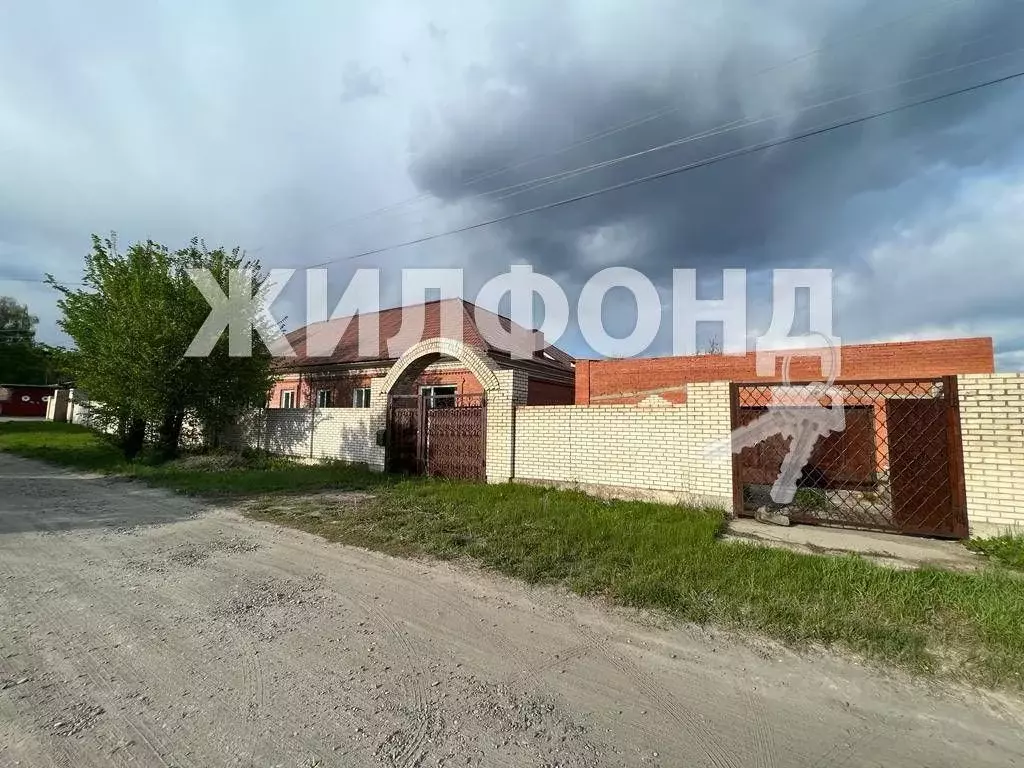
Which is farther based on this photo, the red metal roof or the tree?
the red metal roof

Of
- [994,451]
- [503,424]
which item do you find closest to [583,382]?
[503,424]

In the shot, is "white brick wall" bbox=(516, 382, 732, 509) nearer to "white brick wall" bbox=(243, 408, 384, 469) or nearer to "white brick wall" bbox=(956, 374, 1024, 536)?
"white brick wall" bbox=(956, 374, 1024, 536)

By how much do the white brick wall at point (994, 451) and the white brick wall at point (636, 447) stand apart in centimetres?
Answer: 253

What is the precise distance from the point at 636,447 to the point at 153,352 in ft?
38.0

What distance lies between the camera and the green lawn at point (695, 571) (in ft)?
10.4

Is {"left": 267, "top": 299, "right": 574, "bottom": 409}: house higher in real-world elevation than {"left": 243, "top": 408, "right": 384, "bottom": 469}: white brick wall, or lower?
higher

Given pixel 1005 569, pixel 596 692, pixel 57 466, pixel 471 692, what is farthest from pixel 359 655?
pixel 57 466

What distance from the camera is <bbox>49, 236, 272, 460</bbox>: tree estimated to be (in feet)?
38.5

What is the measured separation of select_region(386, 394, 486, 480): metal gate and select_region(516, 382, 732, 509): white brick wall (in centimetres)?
98

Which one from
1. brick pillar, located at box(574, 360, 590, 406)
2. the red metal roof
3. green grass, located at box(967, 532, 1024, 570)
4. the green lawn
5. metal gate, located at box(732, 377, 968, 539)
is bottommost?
the green lawn

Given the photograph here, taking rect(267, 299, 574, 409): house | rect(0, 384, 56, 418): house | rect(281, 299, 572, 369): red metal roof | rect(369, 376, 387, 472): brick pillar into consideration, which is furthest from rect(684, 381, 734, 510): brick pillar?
rect(0, 384, 56, 418): house

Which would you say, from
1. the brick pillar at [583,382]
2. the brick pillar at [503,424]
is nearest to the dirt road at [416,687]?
the brick pillar at [503,424]

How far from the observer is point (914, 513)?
568 centimetres

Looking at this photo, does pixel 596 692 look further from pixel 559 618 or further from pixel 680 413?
pixel 680 413
